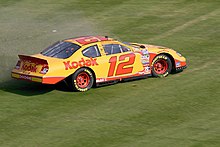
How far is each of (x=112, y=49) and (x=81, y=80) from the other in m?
1.37

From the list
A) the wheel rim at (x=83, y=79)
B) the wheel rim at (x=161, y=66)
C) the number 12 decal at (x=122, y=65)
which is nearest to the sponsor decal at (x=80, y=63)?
the wheel rim at (x=83, y=79)

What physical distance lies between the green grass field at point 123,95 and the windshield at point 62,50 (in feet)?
3.23

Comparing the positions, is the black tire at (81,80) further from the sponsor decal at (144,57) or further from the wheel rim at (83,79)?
the sponsor decal at (144,57)

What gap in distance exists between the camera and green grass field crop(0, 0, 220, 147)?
15.5 meters

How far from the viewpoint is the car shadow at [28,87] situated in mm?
19375

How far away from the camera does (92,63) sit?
19344mm

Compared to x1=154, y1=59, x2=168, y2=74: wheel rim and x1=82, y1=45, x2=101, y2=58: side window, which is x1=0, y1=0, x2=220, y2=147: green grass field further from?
x1=82, y1=45, x2=101, y2=58: side window

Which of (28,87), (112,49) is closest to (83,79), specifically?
(112,49)

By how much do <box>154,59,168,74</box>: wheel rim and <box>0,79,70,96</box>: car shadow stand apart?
2969 millimetres

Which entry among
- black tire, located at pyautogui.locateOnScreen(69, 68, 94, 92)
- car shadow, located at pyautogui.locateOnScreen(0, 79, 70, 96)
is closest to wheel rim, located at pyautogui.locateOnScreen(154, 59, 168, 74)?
black tire, located at pyautogui.locateOnScreen(69, 68, 94, 92)

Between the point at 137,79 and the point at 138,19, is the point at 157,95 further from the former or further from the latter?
the point at 138,19

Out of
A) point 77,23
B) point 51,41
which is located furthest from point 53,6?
point 51,41

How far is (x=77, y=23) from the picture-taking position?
28.8 metres

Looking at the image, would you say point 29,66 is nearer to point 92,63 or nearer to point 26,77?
point 26,77
